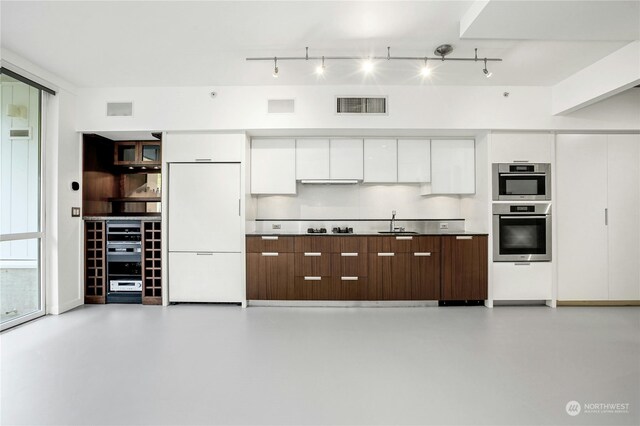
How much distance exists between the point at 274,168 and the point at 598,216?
428 centimetres

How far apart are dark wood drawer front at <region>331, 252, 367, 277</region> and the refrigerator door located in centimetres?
129

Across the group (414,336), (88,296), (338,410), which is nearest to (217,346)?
(338,410)

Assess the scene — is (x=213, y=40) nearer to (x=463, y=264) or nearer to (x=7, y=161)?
(x=7, y=161)

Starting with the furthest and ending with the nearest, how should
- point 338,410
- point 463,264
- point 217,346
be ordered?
point 463,264, point 217,346, point 338,410

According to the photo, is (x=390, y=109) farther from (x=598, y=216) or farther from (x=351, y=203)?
(x=598, y=216)

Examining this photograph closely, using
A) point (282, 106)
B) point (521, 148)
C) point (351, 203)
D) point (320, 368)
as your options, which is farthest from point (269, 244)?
point (521, 148)

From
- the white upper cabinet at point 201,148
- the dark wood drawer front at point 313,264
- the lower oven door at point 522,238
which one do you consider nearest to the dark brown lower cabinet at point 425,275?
the lower oven door at point 522,238

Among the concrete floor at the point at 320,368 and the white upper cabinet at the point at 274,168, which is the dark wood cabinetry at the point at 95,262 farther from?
the white upper cabinet at the point at 274,168

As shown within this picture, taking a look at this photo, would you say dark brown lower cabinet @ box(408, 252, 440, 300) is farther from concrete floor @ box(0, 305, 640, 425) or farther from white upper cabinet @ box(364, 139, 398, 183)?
white upper cabinet @ box(364, 139, 398, 183)

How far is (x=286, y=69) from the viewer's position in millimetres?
3359

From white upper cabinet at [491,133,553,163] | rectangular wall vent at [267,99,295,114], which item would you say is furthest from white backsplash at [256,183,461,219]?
rectangular wall vent at [267,99,295,114]

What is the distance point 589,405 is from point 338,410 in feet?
5.22

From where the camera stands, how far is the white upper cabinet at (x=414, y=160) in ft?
13.8

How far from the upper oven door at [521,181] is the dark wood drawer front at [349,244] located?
183 cm
